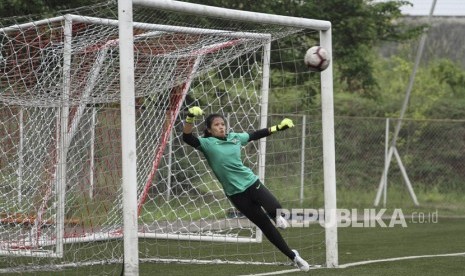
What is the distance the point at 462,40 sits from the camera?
33469mm

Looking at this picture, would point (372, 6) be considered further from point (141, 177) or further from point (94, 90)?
point (94, 90)

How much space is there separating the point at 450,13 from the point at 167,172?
11.8 m

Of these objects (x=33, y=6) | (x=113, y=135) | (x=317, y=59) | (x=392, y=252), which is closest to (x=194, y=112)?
(x=317, y=59)

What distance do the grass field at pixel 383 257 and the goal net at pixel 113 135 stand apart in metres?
0.45

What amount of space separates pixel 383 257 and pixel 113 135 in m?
3.76

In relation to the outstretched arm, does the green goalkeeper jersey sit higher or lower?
lower

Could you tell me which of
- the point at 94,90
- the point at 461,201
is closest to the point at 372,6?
the point at 461,201

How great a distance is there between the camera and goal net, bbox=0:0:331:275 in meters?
11.3

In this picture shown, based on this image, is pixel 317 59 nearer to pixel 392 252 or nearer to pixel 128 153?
pixel 128 153

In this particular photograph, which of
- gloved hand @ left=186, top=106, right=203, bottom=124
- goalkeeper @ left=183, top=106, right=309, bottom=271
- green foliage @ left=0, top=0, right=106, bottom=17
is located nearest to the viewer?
gloved hand @ left=186, top=106, right=203, bottom=124

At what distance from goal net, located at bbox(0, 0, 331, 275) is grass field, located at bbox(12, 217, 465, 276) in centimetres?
45

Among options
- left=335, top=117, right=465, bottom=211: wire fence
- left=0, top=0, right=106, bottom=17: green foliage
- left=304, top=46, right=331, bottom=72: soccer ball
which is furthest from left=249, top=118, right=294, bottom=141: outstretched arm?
left=335, top=117, right=465, bottom=211: wire fence

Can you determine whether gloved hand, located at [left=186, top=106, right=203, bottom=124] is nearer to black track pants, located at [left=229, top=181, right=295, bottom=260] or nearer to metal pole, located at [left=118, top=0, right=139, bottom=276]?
metal pole, located at [left=118, top=0, right=139, bottom=276]

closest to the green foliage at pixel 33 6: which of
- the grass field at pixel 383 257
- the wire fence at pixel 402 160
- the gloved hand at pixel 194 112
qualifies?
the grass field at pixel 383 257
